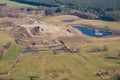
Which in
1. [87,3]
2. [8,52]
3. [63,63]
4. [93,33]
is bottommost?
[8,52]

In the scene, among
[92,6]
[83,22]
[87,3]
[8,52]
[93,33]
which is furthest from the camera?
[87,3]

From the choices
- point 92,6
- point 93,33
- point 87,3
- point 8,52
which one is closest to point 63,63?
point 8,52

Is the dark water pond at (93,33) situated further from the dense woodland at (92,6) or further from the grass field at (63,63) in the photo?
the dense woodland at (92,6)

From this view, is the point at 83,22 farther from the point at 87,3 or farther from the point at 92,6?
the point at 87,3

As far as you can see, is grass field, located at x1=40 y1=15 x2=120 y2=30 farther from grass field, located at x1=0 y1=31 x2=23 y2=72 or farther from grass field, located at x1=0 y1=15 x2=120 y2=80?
grass field, located at x1=0 y1=31 x2=23 y2=72

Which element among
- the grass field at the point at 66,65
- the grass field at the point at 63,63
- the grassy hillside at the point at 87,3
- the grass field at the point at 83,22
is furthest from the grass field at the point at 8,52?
the grassy hillside at the point at 87,3

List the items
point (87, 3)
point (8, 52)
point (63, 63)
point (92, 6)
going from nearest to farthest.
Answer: point (63, 63), point (8, 52), point (92, 6), point (87, 3)

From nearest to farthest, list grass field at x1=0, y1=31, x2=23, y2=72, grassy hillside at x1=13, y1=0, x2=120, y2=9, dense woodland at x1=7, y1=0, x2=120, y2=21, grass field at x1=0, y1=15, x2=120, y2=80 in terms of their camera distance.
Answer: grass field at x1=0, y1=15, x2=120, y2=80 < grass field at x1=0, y1=31, x2=23, y2=72 < dense woodland at x1=7, y1=0, x2=120, y2=21 < grassy hillside at x1=13, y1=0, x2=120, y2=9

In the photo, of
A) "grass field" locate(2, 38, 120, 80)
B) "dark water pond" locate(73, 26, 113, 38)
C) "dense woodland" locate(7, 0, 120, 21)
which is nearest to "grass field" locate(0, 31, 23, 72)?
"grass field" locate(2, 38, 120, 80)

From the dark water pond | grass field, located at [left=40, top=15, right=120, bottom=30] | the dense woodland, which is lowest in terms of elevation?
the dark water pond
